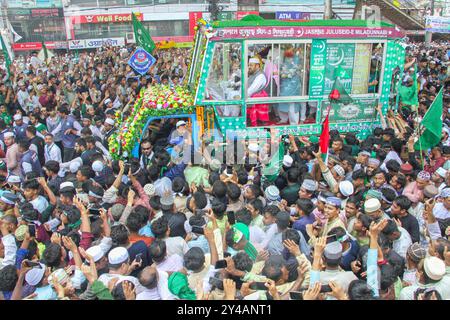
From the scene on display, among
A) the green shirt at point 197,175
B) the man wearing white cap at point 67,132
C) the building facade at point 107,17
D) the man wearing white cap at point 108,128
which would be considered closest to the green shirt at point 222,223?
the green shirt at point 197,175

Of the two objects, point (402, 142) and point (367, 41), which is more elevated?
point (367, 41)

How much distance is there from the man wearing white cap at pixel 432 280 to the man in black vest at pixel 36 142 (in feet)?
19.9

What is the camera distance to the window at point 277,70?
6617 mm

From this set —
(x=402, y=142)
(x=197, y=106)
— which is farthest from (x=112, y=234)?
(x=402, y=142)

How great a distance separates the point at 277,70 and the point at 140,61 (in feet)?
14.1

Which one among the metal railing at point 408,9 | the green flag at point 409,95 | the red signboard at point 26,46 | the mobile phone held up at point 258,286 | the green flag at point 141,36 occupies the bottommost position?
the mobile phone held up at point 258,286

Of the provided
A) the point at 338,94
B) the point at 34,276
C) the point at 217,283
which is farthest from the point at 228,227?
the point at 338,94

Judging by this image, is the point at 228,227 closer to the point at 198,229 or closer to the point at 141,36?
the point at 198,229

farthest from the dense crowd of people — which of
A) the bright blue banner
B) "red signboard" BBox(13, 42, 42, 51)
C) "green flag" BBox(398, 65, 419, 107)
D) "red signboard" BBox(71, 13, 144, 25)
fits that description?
"red signboard" BBox(13, 42, 42, 51)

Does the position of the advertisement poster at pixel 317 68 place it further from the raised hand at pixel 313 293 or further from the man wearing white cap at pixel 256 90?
the raised hand at pixel 313 293

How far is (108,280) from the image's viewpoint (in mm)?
2947

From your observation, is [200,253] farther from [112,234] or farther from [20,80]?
[20,80]
